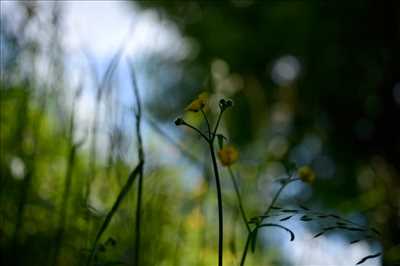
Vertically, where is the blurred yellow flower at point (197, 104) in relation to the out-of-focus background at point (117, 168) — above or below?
below

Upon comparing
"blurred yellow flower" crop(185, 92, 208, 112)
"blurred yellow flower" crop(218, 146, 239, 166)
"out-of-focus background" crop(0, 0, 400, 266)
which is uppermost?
"out-of-focus background" crop(0, 0, 400, 266)

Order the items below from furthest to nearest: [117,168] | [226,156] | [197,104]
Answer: [117,168]
[226,156]
[197,104]

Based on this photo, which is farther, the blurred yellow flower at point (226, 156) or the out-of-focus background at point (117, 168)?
the out-of-focus background at point (117, 168)

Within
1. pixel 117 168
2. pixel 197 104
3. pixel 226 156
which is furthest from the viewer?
pixel 117 168

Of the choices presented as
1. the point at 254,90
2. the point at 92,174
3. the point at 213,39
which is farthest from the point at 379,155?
the point at 92,174

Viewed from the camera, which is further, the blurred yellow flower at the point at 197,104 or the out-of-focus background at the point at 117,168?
the out-of-focus background at the point at 117,168

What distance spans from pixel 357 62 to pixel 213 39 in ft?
2.77

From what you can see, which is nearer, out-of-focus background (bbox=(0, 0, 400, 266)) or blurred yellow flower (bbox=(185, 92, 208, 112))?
blurred yellow flower (bbox=(185, 92, 208, 112))

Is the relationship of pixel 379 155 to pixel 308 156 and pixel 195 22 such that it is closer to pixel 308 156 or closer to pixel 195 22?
pixel 308 156

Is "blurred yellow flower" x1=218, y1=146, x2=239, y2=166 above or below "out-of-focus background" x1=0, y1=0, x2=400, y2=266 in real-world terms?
below

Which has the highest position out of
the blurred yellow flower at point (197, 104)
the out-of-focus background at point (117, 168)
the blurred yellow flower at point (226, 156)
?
the out-of-focus background at point (117, 168)

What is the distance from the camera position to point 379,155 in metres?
3.60

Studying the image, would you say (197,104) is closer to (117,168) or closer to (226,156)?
(226,156)

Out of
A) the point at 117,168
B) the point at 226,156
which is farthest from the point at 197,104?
the point at 117,168
